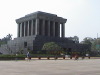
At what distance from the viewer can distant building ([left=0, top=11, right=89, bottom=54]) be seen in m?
77.9

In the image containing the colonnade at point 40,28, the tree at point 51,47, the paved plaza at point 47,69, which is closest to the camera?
the paved plaza at point 47,69

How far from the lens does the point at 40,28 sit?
91000 millimetres

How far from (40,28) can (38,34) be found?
22.1 feet

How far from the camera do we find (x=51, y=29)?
95438 mm

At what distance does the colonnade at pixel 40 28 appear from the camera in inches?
3485

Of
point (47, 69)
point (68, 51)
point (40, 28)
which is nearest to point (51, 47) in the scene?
point (68, 51)

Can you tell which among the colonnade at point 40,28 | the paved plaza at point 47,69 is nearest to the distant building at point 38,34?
the colonnade at point 40,28

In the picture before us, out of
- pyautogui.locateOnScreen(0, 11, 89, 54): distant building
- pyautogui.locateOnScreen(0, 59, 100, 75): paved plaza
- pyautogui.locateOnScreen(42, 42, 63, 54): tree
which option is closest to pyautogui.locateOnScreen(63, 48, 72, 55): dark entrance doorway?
pyautogui.locateOnScreen(0, 11, 89, 54): distant building

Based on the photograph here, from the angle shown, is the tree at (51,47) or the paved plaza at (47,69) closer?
the paved plaza at (47,69)

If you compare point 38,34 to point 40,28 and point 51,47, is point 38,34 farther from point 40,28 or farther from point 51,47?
point 51,47

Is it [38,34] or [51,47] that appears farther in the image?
[38,34]

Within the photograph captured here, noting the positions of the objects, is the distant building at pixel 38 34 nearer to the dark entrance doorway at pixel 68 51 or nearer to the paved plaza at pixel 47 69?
the dark entrance doorway at pixel 68 51

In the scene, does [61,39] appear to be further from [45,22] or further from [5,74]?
[5,74]

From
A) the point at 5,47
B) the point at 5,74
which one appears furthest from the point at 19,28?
the point at 5,74
